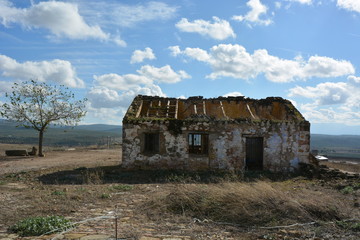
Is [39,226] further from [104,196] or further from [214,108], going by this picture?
[214,108]

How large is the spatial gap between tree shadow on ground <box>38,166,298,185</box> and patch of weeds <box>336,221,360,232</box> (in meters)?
5.18

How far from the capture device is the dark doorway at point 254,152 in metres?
16.9

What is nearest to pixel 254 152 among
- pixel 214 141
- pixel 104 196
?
pixel 214 141

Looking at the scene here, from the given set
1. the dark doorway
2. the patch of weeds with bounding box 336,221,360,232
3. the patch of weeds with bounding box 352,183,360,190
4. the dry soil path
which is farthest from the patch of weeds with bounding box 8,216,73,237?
the dark doorway

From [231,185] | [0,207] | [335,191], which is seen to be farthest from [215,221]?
[335,191]

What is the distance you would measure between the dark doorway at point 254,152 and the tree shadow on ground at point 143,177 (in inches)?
67.9

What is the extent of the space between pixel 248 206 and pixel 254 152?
10.5m

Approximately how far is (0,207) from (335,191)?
1069 centimetres

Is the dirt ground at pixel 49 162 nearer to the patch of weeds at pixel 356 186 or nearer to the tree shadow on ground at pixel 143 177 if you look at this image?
the tree shadow on ground at pixel 143 177

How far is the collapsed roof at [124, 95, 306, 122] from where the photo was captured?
16641mm

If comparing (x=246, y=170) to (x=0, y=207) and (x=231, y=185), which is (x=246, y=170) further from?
(x=0, y=207)

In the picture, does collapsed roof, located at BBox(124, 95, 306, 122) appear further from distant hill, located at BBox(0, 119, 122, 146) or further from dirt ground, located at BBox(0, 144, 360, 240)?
distant hill, located at BBox(0, 119, 122, 146)

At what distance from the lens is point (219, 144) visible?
1544cm

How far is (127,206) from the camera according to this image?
8.21m
